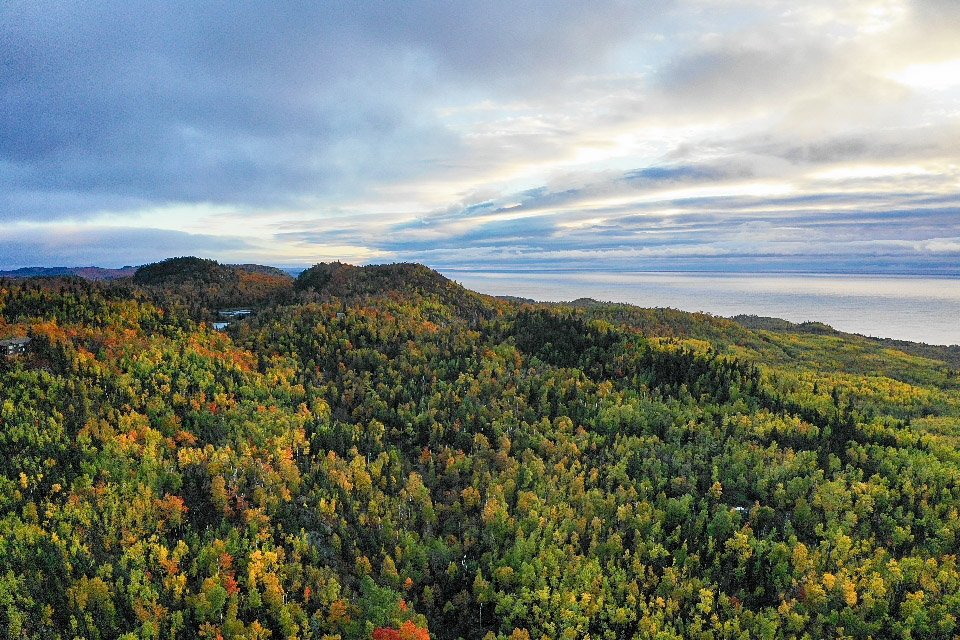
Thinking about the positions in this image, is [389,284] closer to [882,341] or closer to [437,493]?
[437,493]

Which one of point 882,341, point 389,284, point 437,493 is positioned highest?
point 389,284

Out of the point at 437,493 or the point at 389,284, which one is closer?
the point at 437,493

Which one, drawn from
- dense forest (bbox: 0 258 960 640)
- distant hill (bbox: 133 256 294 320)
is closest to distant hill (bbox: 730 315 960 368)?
dense forest (bbox: 0 258 960 640)

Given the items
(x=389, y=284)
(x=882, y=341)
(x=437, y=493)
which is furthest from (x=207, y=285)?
(x=882, y=341)

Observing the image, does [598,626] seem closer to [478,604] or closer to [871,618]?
[478,604]

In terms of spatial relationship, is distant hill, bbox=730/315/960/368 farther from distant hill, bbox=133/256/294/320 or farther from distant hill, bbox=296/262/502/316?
distant hill, bbox=133/256/294/320

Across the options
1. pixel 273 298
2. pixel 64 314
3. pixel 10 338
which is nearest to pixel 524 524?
pixel 10 338

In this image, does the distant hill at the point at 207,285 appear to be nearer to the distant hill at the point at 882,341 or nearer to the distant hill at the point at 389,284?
the distant hill at the point at 389,284

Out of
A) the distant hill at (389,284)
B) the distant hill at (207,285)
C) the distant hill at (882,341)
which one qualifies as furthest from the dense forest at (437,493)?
the distant hill at (882,341)
